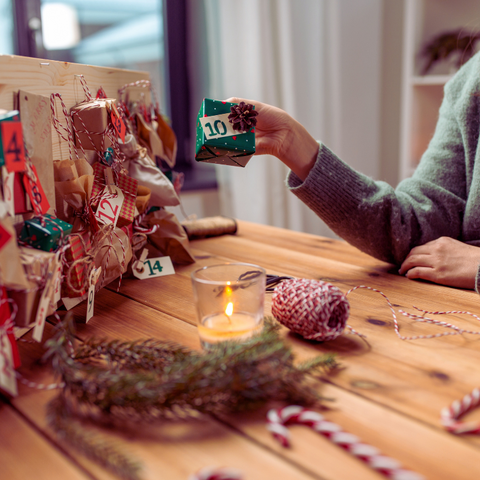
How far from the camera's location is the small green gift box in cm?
74

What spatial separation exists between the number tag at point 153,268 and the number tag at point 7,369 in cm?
37

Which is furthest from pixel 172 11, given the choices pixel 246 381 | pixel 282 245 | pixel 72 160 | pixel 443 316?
pixel 246 381

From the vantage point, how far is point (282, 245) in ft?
3.52

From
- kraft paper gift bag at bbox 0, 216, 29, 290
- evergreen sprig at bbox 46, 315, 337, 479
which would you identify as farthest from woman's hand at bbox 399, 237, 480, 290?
kraft paper gift bag at bbox 0, 216, 29, 290

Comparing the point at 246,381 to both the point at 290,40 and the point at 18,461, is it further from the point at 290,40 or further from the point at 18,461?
the point at 290,40

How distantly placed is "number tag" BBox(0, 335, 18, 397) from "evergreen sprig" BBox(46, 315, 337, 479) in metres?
0.05

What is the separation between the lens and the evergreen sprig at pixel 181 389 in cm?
41

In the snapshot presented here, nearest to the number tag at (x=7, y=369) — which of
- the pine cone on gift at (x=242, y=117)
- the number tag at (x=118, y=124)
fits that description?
the number tag at (x=118, y=124)

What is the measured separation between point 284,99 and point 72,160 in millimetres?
1634

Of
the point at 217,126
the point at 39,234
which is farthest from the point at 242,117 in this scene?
the point at 39,234

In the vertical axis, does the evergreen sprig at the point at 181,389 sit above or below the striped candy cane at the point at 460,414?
above

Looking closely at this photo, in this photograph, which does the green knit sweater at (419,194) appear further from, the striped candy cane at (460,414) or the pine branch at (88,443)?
the pine branch at (88,443)

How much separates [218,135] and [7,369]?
454mm

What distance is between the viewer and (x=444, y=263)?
82 centimetres
